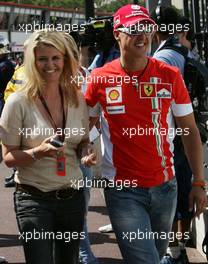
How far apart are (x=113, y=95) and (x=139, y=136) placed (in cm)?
27

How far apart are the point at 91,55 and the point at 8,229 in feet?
6.42

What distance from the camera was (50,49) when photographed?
3.33 meters

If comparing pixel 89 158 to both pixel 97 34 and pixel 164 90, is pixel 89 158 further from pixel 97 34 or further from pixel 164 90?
pixel 97 34

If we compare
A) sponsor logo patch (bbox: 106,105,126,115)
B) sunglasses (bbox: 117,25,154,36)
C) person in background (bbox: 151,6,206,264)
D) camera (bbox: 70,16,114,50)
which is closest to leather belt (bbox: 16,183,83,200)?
sponsor logo patch (bbox: 106,105,126,115)

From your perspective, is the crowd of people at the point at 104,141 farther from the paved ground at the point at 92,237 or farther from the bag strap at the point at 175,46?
the paved ground at the point at 92,237

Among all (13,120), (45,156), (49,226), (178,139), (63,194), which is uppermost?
(13,120)

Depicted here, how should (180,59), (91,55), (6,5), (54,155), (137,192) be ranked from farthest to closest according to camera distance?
(6,5) → (91,55) → (180,59) → (137,192) → (54,155)

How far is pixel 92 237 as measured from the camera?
612 cm

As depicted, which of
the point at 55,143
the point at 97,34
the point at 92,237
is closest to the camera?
the point at 55,143

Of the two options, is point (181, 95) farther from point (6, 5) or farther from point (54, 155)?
point (6, 5)

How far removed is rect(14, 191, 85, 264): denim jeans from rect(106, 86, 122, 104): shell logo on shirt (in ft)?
1.74

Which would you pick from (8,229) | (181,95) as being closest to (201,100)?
(181,95)

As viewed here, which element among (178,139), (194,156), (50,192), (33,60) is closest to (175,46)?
(178,139)

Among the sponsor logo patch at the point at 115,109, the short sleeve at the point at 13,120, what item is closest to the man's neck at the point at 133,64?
the sponsor logo patch at the point at 115,109
